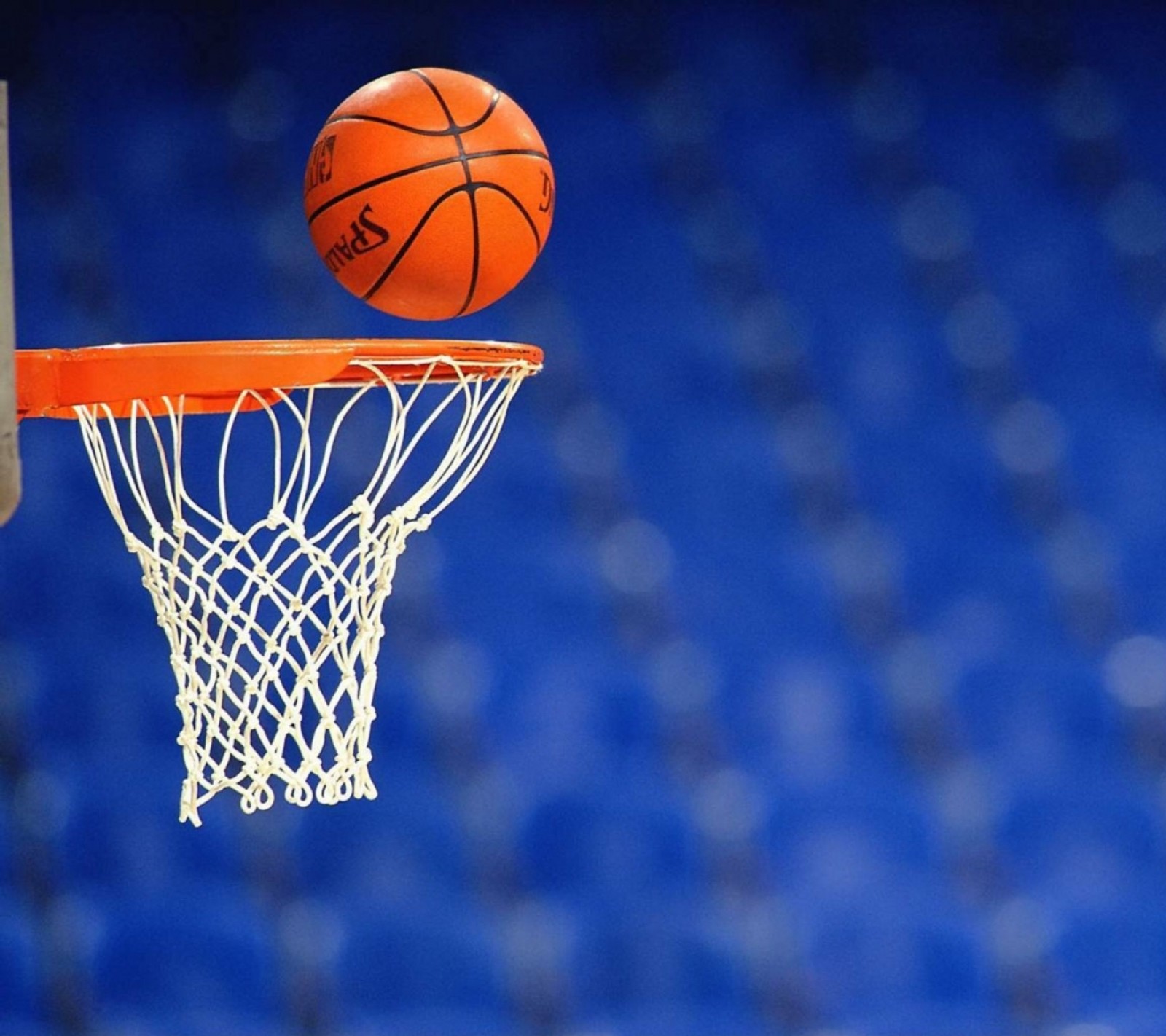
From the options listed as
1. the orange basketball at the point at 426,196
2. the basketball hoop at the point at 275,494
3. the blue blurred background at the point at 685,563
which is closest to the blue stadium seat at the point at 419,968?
the blue blurred background at the point at 685,563

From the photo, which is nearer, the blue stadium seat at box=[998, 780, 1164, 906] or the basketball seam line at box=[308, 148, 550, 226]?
the basketball seam line at box=[308, 148, 550, 226]

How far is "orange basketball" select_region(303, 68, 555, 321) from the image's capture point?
1.65 meters

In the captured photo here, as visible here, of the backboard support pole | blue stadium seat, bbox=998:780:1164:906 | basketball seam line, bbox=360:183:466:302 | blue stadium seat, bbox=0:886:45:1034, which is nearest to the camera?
the backboard support pole

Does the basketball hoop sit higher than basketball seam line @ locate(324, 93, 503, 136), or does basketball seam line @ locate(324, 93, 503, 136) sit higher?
basketball seam line @ locate(324, 93, 503, 136)

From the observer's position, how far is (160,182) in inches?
122

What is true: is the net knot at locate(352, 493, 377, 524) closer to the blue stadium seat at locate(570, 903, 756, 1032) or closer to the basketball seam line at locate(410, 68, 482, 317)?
the basketball seam line at locate(410, 68, 482, 317)

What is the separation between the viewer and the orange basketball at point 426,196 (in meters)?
1.65

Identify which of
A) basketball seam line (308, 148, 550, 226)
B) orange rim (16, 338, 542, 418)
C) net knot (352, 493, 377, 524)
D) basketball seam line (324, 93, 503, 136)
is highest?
basketball seam line (324, 93, 503, 136)

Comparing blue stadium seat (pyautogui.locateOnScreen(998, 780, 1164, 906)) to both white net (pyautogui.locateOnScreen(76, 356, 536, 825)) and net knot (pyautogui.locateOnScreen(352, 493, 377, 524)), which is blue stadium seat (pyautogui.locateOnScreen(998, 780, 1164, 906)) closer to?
white net (pyautogui.locateOnScreen(76, 356, 536, 825))

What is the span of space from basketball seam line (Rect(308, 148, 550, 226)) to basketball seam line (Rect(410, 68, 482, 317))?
14 mm

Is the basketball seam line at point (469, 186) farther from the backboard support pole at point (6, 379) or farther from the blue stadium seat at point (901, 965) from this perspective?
the blue stadium seat at point (901, 965)

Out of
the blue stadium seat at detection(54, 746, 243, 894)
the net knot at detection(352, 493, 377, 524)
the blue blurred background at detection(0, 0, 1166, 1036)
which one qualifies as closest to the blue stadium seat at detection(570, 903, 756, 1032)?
the blue blurred background at detection(0, 0, 1166, 1036)

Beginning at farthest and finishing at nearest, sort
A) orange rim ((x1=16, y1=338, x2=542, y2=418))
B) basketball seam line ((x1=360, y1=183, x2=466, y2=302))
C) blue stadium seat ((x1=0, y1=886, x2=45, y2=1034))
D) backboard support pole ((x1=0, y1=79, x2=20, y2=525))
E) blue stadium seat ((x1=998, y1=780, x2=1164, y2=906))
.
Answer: blue stadium seat ((x1=998, y1=780, x2=1164, y2=906)) < blue stadium seat ((x1=0, y1=886, x2=45, y2=1034)) < basketball seam line ((x1=360, y1=183, x2=466, y2=302)) < orange rim ((x1=16, y1=338, x2=542, y2=418)) < backboard support pole ((x1=0, y1=79, x2=20, y2=525))

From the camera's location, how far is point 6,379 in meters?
1.32
